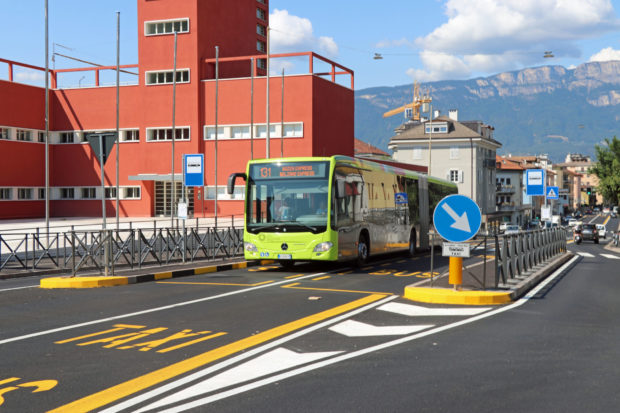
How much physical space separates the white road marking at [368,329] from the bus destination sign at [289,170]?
8.85 meters

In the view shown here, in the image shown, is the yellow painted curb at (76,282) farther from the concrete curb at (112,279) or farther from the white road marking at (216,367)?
the white road marking at (216,367)

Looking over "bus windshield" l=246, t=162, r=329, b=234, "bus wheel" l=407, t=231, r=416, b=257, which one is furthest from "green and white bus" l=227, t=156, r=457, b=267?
"bus wheel" l=407, t=231, r=416, b=257

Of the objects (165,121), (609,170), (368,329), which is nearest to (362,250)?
(368,329)

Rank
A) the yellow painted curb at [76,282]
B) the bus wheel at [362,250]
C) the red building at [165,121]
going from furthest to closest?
the red building at [165,121]
the bus wheel at [362,250]
the yellow painted curb at [76,282]

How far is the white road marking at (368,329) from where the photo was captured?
8.67 metres

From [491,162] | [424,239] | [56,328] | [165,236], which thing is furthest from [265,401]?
[491,162]

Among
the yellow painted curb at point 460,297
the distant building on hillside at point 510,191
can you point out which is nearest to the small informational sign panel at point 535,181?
the yellow painted curb at point 460,297

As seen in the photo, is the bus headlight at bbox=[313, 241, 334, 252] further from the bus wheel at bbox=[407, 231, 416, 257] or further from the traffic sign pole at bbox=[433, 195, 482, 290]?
the bus wheel at bbox=[407, 231, 416, 257]

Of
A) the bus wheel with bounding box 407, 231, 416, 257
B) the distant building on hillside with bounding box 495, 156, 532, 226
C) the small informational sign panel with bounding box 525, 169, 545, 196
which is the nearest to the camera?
the bus wheel with bounding box 407, 231, 416, 257

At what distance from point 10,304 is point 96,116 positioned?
4038cm

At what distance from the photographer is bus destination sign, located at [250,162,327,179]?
18.0 m

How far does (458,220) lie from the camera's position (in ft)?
38.5

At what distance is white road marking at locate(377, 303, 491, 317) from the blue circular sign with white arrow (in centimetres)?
133

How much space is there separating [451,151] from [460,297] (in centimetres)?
8143
